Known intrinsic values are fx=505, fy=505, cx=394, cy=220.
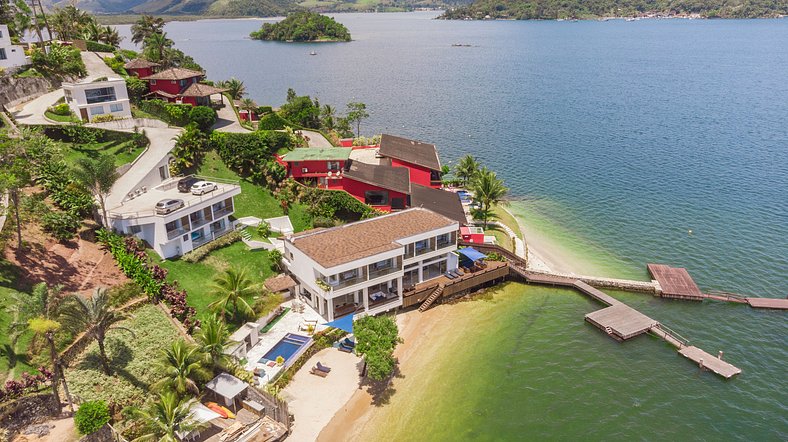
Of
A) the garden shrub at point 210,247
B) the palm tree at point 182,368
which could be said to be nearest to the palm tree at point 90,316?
the palm tree at point 182,368

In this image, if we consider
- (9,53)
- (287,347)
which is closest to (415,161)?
(287,347)

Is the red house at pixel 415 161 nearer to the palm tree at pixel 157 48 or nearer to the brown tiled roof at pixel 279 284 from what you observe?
the brown tiled roof at pixel 279 284

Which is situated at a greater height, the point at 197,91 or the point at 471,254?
the point at 197,91

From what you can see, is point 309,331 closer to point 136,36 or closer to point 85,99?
point 85,99

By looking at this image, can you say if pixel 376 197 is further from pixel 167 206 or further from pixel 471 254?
pixel 167 206

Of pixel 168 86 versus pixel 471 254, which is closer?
pixel 471 254

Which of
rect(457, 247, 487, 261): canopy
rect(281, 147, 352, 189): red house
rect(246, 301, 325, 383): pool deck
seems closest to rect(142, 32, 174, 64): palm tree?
rect(281, 147, 352, 189): red house

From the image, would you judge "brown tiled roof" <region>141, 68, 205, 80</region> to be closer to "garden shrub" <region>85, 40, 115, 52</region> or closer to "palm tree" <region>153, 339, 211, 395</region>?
"garden shrub" <region>85, 40, 115, 52</region>
